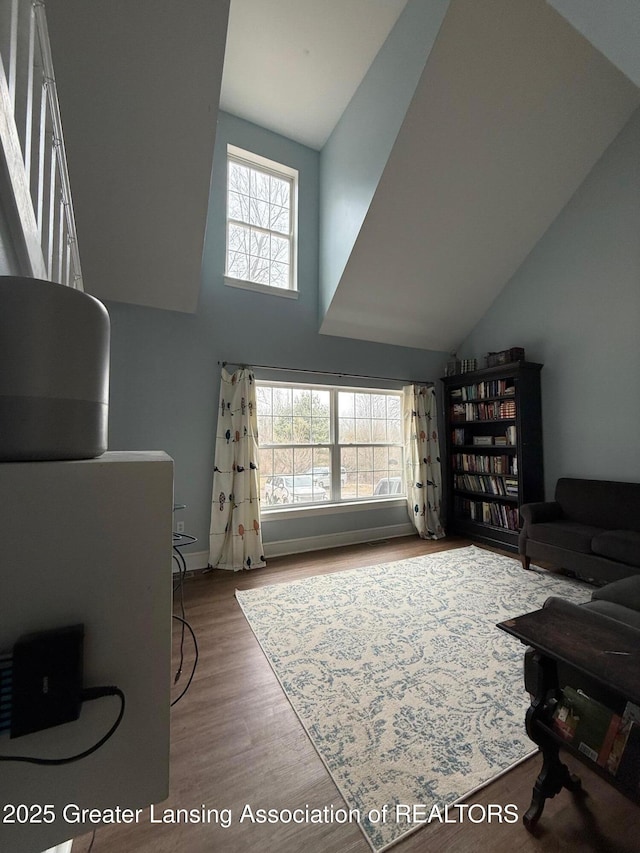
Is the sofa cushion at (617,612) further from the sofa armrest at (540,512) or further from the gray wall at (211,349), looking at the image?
the gray wall at (211,349)

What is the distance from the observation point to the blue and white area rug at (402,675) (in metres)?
1.21

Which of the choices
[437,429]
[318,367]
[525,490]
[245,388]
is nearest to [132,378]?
[245,388]

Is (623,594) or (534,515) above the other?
(534,515)

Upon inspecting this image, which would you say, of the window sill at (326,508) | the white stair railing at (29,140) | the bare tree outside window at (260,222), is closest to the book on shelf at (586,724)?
the white stair railing at (29,140)

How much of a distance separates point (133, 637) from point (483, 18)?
3.60 m

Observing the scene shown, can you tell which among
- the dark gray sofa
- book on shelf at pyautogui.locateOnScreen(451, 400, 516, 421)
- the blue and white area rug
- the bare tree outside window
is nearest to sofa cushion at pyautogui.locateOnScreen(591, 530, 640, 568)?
the dark gray sofa

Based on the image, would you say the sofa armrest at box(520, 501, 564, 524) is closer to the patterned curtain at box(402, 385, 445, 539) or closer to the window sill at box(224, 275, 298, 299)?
the patterned curtain at box(402, 385, 445, 539)

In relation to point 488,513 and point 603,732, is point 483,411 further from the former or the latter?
point 603,732

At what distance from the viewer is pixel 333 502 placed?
3783mm

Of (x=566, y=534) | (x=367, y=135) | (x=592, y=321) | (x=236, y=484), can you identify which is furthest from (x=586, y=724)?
(x=367, y=135)

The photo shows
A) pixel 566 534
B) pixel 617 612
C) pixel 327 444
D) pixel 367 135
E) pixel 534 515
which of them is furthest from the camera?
pixel 327 444

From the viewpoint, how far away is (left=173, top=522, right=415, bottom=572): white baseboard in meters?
3.07

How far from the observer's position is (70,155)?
6.59 feet

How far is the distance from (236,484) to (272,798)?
218 cm
